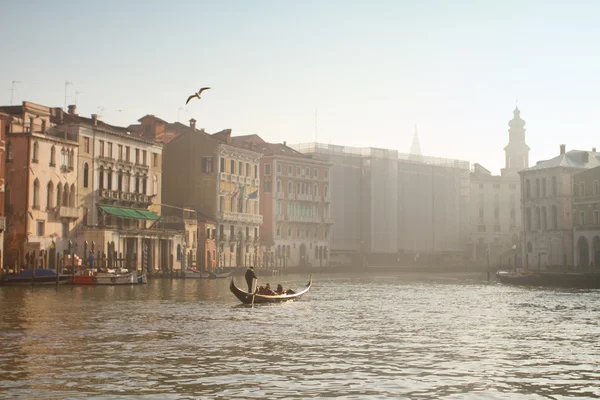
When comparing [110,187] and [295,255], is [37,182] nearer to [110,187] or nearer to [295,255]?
[110,187]

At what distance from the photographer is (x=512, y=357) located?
22422mm

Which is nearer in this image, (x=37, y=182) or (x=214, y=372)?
(x=214, y=372)

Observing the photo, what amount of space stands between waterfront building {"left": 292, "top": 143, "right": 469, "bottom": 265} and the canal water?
66.6m

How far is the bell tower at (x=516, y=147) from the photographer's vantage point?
154 m

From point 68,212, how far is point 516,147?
4035 inches

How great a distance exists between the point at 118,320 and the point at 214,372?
12.7m

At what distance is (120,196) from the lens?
7331 centimetres

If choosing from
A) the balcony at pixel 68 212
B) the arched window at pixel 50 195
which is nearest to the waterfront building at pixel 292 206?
the balcony at pixel 68 212

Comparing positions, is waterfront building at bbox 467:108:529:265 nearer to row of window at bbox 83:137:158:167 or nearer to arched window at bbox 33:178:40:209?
row of window at bbox 83:137:158:167

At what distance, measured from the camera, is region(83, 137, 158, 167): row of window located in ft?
231

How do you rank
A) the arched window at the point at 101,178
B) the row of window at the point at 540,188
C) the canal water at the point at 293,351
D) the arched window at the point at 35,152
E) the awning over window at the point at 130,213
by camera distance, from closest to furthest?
the canal water at the point at 293,351
the arched window at the point at 35,152
the awning over window at the point at 130,213
the arched window at the point at 101,178
the row of window at the point at 540,188

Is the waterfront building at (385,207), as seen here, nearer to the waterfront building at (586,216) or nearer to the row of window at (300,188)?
the row of window at (300,188)

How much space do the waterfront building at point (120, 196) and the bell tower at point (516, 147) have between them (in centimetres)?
8642

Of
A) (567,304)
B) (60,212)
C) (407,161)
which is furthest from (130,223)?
(407,161)
